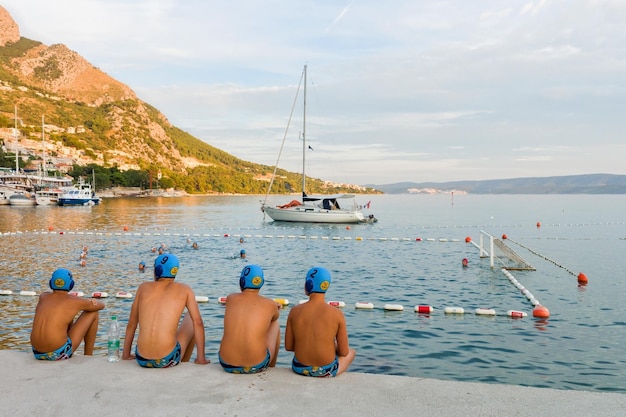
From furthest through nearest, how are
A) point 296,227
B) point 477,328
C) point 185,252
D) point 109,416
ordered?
point 296,227 < point 185,252 < point 477,328 < point 109,416

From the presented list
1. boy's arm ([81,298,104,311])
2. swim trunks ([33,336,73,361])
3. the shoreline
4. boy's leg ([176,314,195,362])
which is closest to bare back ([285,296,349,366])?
the shoreline

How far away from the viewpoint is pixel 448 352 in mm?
13391

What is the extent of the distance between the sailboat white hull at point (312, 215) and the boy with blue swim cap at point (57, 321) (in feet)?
190

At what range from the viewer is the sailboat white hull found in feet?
217

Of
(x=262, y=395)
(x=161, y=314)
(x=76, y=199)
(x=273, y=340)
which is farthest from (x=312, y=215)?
(x=76, y=199)

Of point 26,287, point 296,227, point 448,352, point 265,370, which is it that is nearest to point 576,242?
point 296,227

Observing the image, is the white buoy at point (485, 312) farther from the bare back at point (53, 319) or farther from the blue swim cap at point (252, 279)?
the bare back at point (53, 319)

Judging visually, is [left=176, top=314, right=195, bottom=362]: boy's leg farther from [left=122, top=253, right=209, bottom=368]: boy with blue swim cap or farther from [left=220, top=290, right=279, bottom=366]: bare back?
[left=220, top=290, right=279, bottom=366]: bare back

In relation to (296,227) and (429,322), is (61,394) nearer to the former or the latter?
(429,322)

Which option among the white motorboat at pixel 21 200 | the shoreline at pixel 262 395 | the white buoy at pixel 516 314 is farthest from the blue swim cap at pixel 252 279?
the white motorboat at pixel 21 200

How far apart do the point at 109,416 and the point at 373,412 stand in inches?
117

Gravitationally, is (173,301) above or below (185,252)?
above

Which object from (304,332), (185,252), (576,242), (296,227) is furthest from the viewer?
(296,227)

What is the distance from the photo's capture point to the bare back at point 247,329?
277 inches
